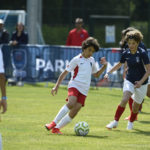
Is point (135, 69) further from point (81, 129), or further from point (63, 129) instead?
point (63, 129)

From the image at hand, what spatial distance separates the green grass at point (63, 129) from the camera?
8461 millimetres

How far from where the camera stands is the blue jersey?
32.8 feet

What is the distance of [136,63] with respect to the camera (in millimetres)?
10031

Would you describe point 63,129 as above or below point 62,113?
below

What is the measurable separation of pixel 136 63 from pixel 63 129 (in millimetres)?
1774

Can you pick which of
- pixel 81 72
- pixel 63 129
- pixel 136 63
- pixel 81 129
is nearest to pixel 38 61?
pixel 63 129

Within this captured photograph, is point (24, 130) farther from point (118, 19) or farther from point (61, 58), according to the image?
point (118, 19)

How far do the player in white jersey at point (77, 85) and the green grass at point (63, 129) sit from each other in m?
0.27

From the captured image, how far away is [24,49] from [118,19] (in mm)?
9745

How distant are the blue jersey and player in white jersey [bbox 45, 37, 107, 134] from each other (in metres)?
0.65

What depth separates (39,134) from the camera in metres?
9.40

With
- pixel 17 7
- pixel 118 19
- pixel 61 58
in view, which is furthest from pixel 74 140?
pixel 17 7

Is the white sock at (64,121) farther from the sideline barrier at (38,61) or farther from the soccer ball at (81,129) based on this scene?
the sideline barrier at (38,61)

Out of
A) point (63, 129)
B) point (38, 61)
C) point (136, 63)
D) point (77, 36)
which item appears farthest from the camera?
point (38, 61)
